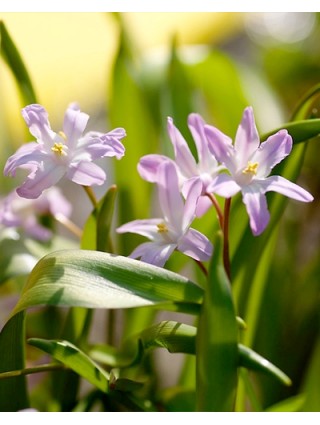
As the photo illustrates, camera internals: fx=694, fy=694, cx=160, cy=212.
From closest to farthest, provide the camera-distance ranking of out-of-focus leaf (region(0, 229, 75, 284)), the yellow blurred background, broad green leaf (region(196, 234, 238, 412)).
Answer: broad green leaf (region(196, 234, 238, 412)), out-of-focus leaf (region(0, 229, 75, 284)), the yellow blurred background

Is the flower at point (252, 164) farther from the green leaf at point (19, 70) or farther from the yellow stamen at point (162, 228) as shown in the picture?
the green leaf at point (19, 70)

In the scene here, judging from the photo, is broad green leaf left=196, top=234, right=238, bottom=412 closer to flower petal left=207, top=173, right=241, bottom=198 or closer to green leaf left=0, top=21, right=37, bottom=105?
flower petal left=207, top=173, right=241, bottom=198

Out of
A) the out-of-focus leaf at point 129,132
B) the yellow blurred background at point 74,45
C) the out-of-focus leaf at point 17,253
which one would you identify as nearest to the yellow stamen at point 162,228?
the out-of-focus leaf at point 17,253

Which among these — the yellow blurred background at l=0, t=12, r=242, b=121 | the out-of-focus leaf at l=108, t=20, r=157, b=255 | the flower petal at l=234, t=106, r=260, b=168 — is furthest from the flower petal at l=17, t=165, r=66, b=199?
the yellow blurred background at l=0, t=12, r=242, b=121

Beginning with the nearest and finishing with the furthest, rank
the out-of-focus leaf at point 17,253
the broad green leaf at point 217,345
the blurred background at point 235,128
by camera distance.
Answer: the broad green leaf at point 217,345, the out-of-focus leaf at point 17,253, the blurred background at point 235,128

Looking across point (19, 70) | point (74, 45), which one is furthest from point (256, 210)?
point (74, 45)
